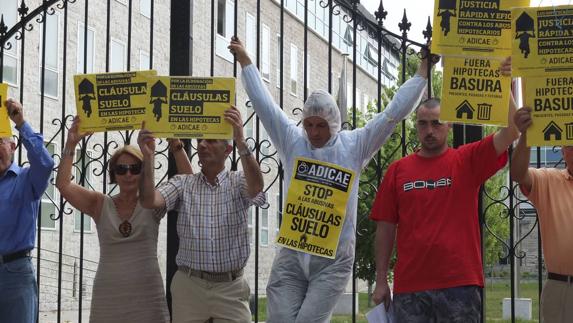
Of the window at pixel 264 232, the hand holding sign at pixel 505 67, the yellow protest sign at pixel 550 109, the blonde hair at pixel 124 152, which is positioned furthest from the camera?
the window at pixel 264 232

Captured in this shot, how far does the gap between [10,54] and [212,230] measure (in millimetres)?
10555

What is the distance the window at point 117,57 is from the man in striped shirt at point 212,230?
1249 centimetres

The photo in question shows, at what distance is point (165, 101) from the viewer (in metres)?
5.97

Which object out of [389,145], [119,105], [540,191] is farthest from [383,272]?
[389,145]

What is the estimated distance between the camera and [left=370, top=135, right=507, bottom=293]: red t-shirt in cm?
500

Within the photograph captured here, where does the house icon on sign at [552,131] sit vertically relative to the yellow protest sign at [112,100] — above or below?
below

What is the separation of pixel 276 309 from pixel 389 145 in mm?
13609

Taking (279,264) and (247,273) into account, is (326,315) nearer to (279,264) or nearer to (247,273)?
(279,264)

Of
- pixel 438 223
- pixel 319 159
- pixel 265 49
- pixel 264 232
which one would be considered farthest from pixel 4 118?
pixel 264 232

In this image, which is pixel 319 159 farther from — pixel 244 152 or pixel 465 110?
pixel 465 110

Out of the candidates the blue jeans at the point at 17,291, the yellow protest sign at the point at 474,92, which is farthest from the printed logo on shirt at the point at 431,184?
the blue jeans at the point at 17,291

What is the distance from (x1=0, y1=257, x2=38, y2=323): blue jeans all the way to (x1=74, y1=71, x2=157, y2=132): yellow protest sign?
985mm

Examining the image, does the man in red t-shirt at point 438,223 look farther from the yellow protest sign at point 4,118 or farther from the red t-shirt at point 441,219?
the yellow protest sign at point 4,118

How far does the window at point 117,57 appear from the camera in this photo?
17922 millimetres
